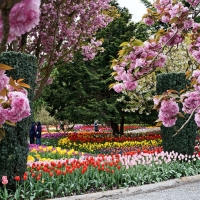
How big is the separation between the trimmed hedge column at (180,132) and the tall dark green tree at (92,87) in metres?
6.03

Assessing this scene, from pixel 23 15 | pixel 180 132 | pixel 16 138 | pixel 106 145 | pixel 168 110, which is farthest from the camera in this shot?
pixel 106 145

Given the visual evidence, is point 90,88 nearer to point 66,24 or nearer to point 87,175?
point 66,24

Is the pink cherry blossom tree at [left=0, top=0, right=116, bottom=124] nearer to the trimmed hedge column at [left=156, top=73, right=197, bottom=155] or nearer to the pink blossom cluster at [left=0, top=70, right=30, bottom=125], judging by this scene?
the trimmed hedge column at [left=156, top=73, right=197, bottom=155]

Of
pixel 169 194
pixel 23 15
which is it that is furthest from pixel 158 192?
pixel 23 15

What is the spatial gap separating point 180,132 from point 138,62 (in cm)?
589

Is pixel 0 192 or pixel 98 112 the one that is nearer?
pixel 0 192

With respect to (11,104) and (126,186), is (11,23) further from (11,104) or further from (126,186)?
(126,186)

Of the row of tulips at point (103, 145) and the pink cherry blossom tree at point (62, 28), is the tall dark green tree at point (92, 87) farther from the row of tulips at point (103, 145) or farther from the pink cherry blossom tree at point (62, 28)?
the pink cherry blossom tree at point (62, 28)

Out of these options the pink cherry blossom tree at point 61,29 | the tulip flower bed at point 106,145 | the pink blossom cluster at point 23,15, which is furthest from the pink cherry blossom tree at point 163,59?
the tulip flower bed at point 106,145

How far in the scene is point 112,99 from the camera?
1673 cm

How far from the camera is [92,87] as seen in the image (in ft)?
53.9

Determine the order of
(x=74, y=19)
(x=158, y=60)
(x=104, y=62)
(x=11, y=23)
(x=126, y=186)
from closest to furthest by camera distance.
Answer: (x=11, y=23), (x=158, y=60), (x=126, y=186), (x=74, y=19), (x=104, y=62)

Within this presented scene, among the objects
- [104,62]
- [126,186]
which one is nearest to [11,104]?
[126,186]

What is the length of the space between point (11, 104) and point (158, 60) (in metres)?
2.12
